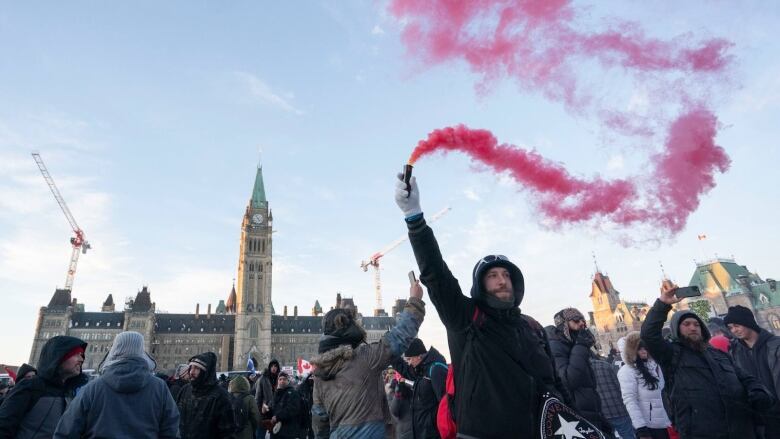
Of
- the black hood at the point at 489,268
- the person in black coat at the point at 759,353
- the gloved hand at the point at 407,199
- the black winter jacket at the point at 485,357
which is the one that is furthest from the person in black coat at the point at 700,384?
the gloved hand at the point at 407,199

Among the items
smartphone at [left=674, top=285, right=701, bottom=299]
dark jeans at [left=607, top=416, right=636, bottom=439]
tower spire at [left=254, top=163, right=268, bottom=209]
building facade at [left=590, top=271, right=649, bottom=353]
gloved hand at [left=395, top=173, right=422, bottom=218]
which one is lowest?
dark jeans at [left=607, top=416, right=636, bottom=439]

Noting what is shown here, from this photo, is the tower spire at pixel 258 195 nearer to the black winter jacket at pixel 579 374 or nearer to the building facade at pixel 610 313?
the building facade at pixel 610 313

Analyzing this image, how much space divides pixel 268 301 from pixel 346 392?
110m

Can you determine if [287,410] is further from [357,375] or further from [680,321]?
[680,321]

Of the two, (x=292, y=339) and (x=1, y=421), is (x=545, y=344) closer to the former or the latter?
(x=1, y=421)

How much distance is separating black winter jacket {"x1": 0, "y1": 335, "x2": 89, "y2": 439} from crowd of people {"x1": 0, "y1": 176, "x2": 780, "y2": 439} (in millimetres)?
11

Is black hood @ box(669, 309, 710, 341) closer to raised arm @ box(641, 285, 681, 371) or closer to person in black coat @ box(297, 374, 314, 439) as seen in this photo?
raised arm @ box(641, 285, 681, 371)

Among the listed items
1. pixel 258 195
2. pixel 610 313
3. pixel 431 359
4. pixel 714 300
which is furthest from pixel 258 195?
pixel 431 359

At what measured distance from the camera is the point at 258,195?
130750mm

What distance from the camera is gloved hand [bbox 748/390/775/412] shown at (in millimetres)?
4383

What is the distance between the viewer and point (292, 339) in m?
111

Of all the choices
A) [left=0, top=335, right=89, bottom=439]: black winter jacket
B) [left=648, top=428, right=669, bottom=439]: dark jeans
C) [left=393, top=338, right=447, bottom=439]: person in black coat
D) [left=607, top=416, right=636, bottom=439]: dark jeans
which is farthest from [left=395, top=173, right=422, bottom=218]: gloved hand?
[left=607, top=416, right=636, bottom=439]: dark jeans

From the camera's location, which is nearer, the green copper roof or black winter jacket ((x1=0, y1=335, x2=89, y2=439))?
black winter jacket ((x1=0, y1=335, x2=89, y2=439))

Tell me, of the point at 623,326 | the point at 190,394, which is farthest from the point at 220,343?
the point at 190,394
